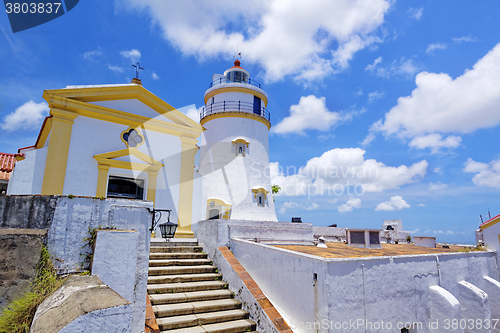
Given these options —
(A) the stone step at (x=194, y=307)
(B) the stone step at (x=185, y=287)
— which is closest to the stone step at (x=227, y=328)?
(A) the stone step at (x=194, y=307)

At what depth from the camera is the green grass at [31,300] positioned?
10.7 ft

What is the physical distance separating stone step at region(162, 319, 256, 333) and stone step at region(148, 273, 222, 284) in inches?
61.2

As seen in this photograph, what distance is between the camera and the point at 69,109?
10.8 m

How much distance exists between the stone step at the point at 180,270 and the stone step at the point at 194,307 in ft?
3.77

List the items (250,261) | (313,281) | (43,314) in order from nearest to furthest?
(43,314)
(313,281)
(250,261)

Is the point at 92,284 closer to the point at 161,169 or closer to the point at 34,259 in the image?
the point at 34,259

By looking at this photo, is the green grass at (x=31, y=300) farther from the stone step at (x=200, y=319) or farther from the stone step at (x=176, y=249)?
the stone step at (x=176, y=249)

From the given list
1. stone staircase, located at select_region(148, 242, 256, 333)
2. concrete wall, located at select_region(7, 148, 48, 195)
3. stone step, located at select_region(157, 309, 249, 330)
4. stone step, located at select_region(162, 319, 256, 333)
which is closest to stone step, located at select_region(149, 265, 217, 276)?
stone staircase, located at select_region(148, 242, 256, 333)

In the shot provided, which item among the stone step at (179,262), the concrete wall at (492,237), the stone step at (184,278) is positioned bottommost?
the stone step at (184,278)

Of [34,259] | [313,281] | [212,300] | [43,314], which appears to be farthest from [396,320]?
[34,259]

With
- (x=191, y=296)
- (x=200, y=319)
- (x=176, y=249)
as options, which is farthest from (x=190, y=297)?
(x=176, y=249)

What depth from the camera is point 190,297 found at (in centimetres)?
675

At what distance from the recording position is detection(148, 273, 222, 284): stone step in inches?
277

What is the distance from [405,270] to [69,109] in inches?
494
